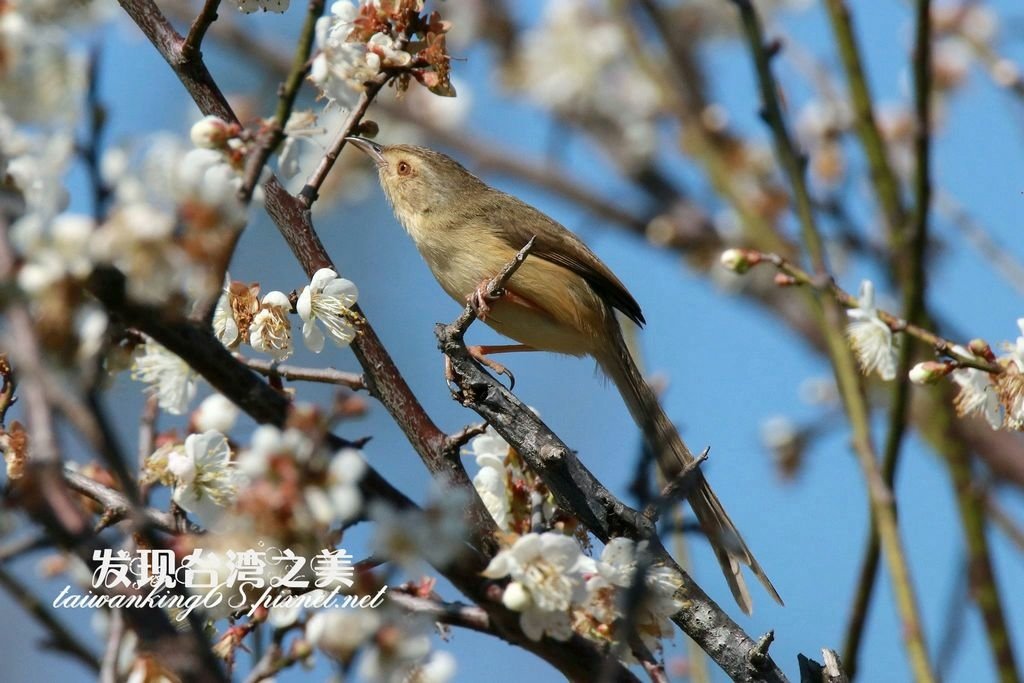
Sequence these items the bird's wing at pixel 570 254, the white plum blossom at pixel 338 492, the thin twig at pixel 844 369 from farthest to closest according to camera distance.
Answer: the bird's wing at pixel 570 254 < the thin twig at pixel 844 369 < the white plum blossom at pixel 338 492

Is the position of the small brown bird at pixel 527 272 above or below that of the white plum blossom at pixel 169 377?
above

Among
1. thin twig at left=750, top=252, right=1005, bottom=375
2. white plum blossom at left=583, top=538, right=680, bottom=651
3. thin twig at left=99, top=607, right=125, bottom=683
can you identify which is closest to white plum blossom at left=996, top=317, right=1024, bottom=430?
thin twig at left=750, top=252, right=1005, bottom=375

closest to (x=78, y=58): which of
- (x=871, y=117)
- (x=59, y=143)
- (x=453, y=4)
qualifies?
(x=59, y=143)

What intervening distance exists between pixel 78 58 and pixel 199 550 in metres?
1.44

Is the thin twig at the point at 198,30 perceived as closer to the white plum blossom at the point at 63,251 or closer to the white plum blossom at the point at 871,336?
the white plum blossom at the point at 63,251

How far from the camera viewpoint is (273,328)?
325 cm

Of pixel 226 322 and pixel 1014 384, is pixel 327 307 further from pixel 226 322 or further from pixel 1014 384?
pixel 1014 384

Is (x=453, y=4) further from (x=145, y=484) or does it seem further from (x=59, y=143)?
(x=59, y=143)

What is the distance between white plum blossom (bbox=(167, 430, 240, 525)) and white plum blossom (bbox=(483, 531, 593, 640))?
81 centimetres

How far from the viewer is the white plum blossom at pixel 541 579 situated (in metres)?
2.40

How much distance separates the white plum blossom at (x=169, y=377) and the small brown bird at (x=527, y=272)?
1.77 m

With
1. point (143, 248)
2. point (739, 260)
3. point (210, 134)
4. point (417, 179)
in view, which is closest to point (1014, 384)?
point (739, 260)

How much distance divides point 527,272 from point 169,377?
2.14 m

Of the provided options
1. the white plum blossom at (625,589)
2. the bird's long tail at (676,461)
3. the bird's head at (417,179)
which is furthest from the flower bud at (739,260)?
the bird's head at (417,179)
